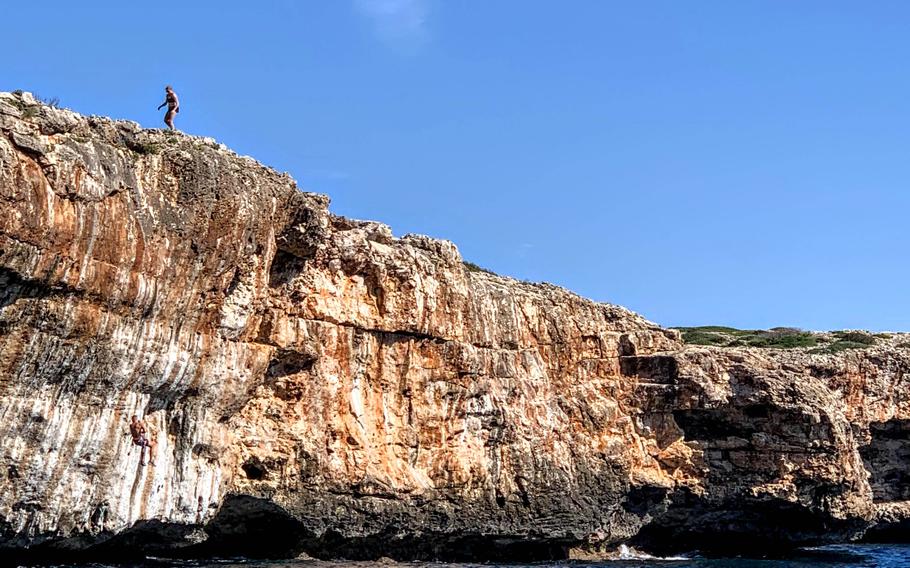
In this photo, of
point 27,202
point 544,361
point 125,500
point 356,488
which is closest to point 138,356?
point 125,500

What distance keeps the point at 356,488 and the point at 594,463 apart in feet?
38.1

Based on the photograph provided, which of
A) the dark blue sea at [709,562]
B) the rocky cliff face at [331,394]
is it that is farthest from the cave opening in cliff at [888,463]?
the rocky cliff face at [331,394]

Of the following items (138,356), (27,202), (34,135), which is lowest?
(138,356)

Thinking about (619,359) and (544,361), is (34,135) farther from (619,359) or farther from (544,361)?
(619,359)

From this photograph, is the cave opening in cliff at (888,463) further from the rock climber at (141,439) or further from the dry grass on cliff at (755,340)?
the rock climber at (141,439)

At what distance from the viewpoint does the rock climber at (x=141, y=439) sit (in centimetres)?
2295

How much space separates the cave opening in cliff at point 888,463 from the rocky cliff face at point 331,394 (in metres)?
3.44

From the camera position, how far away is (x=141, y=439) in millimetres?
23094

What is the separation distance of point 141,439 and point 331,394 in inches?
301

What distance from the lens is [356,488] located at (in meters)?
29.3

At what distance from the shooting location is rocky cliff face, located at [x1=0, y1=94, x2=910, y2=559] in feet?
67.9

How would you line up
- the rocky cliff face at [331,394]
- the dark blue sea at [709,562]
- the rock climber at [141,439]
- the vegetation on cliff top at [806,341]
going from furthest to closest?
the vegetation on cliff top at [806,341] → the dark blue sea at [709,562] → the rock climber at [141,439] → the rocky cliff face at [331,394]

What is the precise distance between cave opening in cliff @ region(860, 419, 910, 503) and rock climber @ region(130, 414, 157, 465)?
139 feet

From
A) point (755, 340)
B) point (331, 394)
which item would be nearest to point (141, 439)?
point (331, 394)
